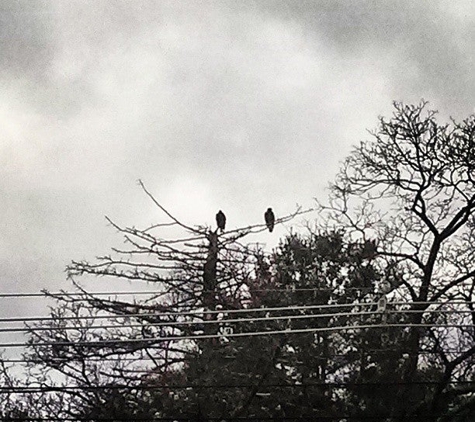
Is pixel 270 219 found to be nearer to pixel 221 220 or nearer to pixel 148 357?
pixel 221 220

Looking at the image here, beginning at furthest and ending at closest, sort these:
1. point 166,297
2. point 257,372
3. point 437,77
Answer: point 437,77 < point 166,297 < point 257,372

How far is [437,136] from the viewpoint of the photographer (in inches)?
384

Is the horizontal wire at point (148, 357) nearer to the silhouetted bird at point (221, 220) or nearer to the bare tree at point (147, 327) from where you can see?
the bare tree at point (147, 327)

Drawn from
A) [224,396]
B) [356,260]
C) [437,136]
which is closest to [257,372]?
[224,396]

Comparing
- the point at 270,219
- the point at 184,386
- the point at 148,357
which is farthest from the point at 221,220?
the point at 184,386

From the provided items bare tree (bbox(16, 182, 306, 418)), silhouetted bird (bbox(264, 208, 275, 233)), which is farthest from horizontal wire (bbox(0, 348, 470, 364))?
silhouetted bird (bbox(264, 208, 275, 233))

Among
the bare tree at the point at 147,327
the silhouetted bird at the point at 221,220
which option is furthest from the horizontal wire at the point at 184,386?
the silhouetted bird at the point at 221,220

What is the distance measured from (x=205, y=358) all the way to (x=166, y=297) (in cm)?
91

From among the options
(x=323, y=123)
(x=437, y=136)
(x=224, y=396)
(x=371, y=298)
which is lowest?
(x=224, y=396)

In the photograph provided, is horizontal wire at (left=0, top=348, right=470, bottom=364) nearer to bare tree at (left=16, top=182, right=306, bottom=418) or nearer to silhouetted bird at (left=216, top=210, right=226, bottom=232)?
bare tree at (left=16, top=182, right=306, bottom=418)

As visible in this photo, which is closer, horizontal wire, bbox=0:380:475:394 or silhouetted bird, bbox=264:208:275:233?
horizontal wire, bbox=0:380:475:394

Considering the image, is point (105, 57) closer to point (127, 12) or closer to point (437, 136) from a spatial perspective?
point (127, 12)

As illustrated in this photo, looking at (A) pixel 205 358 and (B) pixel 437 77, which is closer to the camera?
(A) pixel 205 358

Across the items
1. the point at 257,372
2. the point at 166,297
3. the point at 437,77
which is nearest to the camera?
the point at 257,372
